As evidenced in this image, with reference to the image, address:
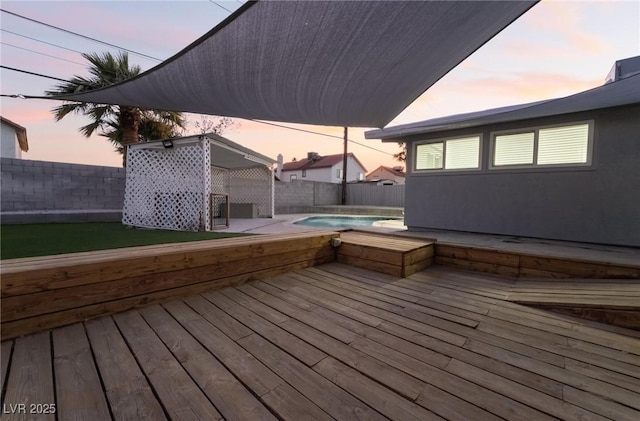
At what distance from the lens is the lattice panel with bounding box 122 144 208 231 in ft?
21.6

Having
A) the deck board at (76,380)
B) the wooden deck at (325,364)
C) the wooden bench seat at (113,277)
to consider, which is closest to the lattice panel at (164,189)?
the wooden bench seat at (113,277)

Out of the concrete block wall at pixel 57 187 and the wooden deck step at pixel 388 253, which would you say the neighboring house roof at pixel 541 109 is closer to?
the wooden deck step at pixel 388 253

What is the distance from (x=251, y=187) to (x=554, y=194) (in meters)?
9.04

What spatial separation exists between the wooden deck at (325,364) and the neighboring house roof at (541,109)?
2.73 metres

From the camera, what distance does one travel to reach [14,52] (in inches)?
271

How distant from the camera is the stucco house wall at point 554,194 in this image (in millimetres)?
3914

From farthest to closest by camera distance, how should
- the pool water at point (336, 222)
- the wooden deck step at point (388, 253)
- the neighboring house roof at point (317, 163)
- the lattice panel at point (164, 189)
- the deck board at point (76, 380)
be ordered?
the neighboring house roof at point (317, 163)
the pool water at point (336, 222)
the lattice panel at point (164, 189)
the wooden deck step at point (388, 253)
the deck board at point (76, 380)

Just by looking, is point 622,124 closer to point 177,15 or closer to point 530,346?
point 530,346

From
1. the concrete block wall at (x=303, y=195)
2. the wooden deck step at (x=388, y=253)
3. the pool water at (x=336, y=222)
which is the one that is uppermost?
the concrete block wall at (x=303, y=195)

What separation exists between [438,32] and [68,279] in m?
3.31

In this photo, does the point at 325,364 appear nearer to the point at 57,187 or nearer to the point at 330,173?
the point at 57,187

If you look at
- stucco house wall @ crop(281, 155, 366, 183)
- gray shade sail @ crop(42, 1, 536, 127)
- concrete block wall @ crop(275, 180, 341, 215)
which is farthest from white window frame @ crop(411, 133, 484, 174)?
stucco house wall @ crop(281, 155, 366, 183)

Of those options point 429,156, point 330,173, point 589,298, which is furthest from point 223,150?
point 330,173

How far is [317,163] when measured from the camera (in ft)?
90.5
